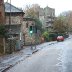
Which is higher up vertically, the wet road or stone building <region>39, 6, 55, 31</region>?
stone building <region>39, 6, 55, 31</region>

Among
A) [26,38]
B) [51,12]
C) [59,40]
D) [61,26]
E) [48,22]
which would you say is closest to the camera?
[26,38]

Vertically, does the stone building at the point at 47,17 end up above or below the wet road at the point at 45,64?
above

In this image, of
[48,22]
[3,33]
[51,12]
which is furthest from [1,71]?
[51,12]

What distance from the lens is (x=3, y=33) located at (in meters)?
43.3

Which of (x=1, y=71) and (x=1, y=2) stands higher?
(x=1, y=2)

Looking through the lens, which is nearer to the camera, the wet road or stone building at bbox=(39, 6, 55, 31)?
the wet road

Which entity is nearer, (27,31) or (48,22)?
(27,31)

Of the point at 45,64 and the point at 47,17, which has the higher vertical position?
the point at 47,17

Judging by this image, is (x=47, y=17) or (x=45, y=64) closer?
(x=45, y=64)

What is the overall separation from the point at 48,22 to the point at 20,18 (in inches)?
3292

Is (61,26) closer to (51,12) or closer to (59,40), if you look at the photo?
(59,40)

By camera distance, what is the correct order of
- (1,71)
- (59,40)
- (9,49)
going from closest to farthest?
(1,71)
(9,49)
(59,40)

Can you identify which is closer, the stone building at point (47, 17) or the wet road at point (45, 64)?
the wet road at point (45, 64)

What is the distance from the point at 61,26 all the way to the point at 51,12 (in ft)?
189
